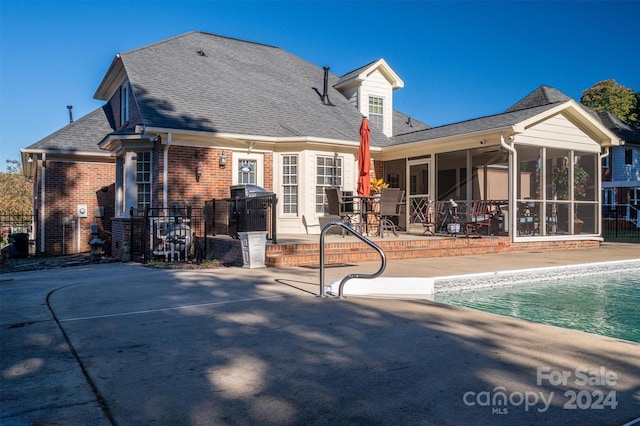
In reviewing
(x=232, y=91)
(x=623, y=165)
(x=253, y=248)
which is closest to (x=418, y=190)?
(x=232, y=91)

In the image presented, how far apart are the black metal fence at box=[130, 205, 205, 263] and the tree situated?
40.1 meters

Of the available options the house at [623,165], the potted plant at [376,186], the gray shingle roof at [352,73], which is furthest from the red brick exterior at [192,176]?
the house at [623,165]

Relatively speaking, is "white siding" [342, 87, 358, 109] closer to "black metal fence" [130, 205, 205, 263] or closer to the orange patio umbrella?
the orange patio umbrella

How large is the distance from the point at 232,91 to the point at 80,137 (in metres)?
5.45

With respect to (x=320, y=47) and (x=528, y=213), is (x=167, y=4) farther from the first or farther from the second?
(x=528, y=213)

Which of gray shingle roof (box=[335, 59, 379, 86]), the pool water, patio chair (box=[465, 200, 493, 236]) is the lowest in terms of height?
the pool water

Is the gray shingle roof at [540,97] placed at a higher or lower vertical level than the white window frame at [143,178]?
higher

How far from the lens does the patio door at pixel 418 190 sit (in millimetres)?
13173

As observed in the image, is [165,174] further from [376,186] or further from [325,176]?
[376,186]

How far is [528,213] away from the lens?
1235 centimetres

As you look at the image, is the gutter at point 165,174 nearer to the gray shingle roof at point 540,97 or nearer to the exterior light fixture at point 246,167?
the exterior light fixture at point 246,167

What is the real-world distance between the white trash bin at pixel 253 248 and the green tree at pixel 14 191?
26.8 metres

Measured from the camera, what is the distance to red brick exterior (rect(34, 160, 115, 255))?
1452 cm

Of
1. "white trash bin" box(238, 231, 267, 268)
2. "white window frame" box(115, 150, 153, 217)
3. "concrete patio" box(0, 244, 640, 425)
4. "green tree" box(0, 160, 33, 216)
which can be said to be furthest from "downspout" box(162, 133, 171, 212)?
"green tree" box(0, 160, 33, 216)
